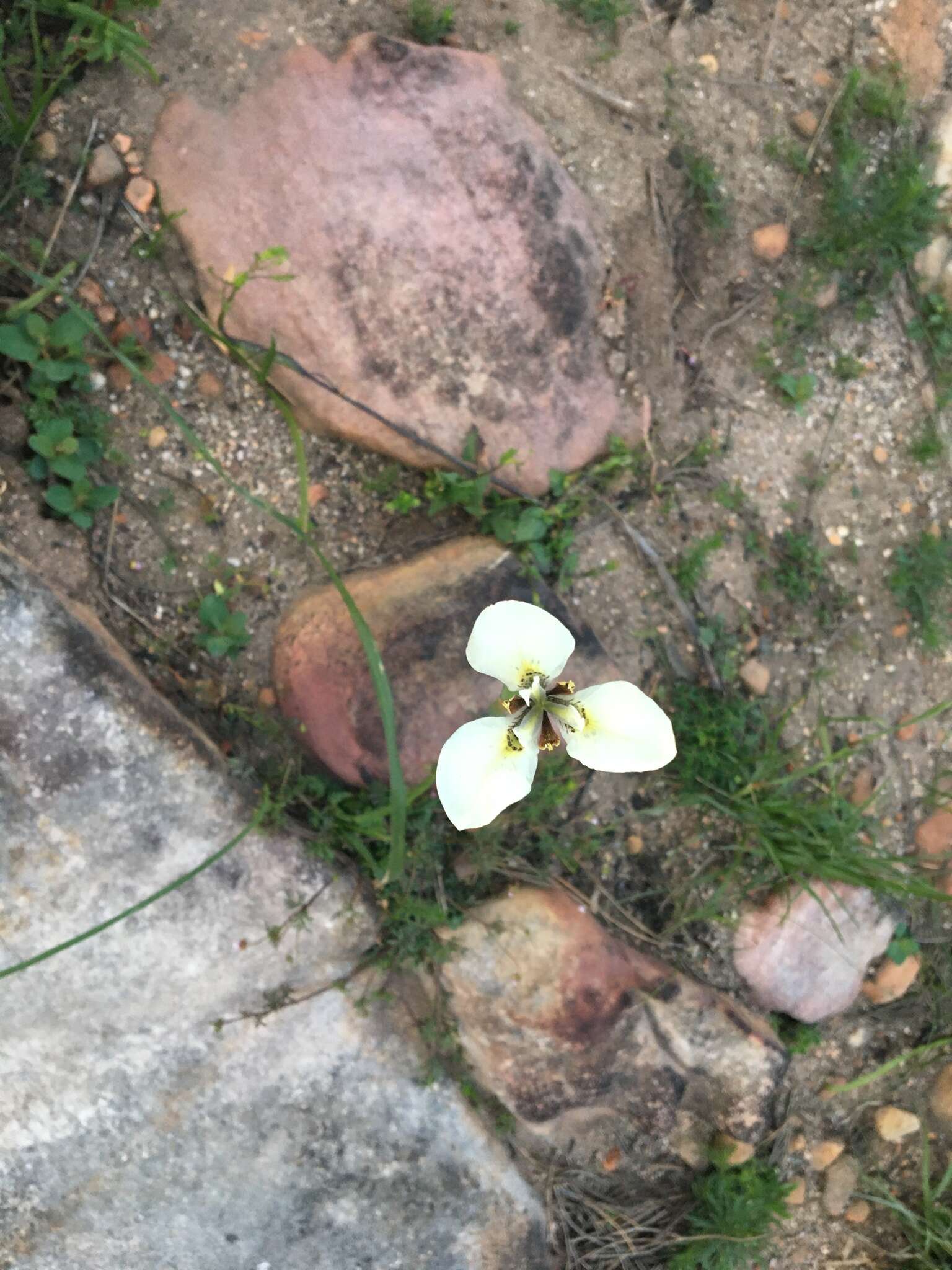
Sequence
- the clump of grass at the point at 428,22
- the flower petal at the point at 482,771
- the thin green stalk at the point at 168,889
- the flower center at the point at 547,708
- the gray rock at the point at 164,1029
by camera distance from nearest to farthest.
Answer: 1. the flower petal at the point at 482,771
2. the flower center at the point at 547,708
3. the thin green stalk at the point at 168,889
4. the gray rock at the point at 164,1029
5. the clump of grass at the point at 428,22

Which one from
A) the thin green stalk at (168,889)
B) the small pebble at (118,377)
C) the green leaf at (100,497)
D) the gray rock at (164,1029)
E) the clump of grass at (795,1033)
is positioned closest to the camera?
the thin green stalk at (168,889)

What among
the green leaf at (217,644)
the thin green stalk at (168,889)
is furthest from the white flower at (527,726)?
the green leaf at (217,644)

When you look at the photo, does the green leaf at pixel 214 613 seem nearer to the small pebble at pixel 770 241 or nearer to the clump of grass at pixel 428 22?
the clump of grass at pixel 428 22

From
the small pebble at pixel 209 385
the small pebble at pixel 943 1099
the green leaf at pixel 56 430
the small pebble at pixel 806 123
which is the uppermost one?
the small pebble at pixel 806 123

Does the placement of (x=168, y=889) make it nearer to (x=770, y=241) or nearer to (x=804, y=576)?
(x=804, y=576)

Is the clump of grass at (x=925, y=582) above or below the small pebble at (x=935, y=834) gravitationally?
above

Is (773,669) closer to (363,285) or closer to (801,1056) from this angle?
(801,1056)
